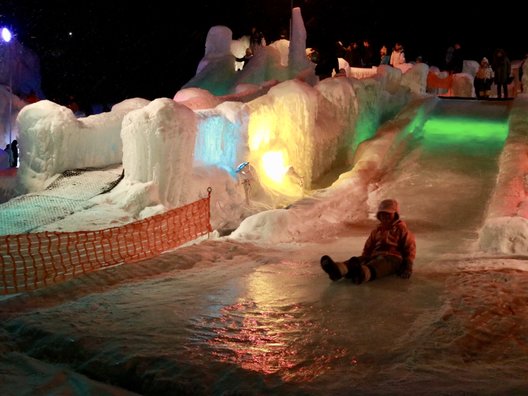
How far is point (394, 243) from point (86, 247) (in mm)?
4104

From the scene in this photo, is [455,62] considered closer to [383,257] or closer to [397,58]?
[397,58]

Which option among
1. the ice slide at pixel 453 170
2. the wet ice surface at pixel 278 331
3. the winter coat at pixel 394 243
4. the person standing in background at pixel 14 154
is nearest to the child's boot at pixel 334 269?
the wet ice surface at pixel 278 331

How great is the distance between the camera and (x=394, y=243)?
7402 mm

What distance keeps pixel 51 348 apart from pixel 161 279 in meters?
2.22

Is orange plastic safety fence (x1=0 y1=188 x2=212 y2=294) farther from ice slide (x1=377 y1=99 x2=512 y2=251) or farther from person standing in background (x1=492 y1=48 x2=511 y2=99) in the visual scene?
person standing in background (x1=492 y1=48 x2=511 y2=99)

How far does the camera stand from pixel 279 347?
519 centimetres

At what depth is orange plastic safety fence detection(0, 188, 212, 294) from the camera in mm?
8242

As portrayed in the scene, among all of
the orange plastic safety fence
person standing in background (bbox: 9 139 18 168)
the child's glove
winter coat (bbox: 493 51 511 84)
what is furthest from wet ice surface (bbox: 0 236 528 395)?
winter coat (bbox: 493 51 511 84)

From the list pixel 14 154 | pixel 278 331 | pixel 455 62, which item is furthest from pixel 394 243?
pixel 455 62

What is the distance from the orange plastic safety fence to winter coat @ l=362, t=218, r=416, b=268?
337 cm

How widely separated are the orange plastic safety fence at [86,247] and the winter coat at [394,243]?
Result: 11.1 ft

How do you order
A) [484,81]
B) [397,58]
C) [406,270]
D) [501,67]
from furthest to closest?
[397,58]
[484,81]
[501,67]
[406,270]

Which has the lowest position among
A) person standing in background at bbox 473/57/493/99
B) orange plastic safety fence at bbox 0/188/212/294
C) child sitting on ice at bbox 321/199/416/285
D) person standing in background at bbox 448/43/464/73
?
orange plastic safety fence at bbox 0/188/212/294

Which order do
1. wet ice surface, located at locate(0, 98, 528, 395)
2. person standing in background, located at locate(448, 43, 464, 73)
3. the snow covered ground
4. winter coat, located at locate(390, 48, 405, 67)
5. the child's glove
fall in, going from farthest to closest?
person standing in background, located at locate(448, 43, 464, 73) < winter coat, located at locate(390, 48, 405, 67) < the child's glove < the snow covered ground < wet ice surface, located at locate(0, 98, 528, 395)
